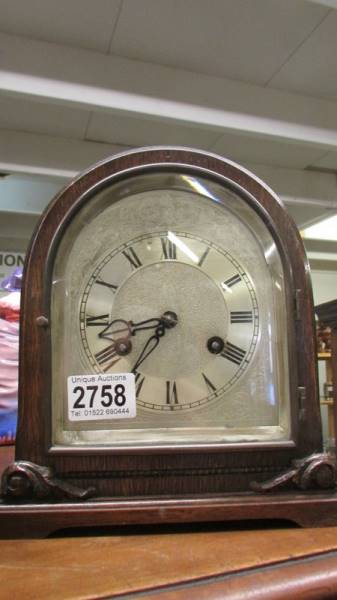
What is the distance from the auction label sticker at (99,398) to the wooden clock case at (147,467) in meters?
0.03

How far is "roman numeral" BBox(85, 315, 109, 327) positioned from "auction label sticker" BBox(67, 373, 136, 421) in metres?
0.06

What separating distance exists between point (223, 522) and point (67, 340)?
0.24 metres

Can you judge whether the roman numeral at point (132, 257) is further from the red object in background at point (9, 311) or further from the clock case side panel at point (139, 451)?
the red object in background at point (9, 311)

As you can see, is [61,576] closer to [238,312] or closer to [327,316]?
[238,312]

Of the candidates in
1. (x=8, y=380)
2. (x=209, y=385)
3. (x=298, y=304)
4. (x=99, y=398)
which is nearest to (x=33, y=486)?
(x=99, y=398)

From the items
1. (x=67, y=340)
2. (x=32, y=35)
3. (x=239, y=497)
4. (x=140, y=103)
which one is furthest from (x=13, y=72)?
(x=239, y=497)

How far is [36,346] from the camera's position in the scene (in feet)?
1.46

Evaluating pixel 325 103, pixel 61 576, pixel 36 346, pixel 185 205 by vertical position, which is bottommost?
pixel 61 576

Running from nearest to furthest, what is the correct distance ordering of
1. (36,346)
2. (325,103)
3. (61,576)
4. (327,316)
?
(61,576) → (36,346) → (327,316) → (325,103)

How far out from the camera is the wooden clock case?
16.2 inches

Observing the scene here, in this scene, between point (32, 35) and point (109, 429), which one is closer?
point (109, 429)

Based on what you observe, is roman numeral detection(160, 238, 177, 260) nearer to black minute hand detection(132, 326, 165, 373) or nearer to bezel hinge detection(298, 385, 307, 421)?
black minute hand detection(132, 326, 165, 373)

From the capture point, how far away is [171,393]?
488 millimetres

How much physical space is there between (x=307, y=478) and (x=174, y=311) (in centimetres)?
22
